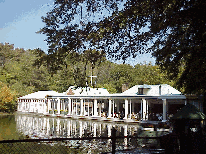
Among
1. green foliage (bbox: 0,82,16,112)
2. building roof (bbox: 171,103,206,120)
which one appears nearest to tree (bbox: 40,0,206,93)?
building roof (bbox: 171,103,206,120)

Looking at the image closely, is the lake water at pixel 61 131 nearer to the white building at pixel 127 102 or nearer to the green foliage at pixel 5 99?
the white building at pixel 127 102

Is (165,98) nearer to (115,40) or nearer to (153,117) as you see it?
(153,117)

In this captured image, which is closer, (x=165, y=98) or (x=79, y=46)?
(x=79, y=46)

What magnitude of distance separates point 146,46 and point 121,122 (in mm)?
21620

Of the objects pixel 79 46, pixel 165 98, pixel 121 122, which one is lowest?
pixel 121 122

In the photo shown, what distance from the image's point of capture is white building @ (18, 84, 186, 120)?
31.0 metres

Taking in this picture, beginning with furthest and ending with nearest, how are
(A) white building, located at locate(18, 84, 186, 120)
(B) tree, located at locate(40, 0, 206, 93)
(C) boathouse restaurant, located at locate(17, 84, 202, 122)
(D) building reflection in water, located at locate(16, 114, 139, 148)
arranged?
1. (A) white building, located at locate(18, 84, 186, 120)
2. (C) boathouse restaurant, located at locate(17, 84, 202, 122)
3. (D) building reflection in water, located at locate(16, 114, 139, 148)
4. (B) tree, located at locate(40, 0, 206, 93)

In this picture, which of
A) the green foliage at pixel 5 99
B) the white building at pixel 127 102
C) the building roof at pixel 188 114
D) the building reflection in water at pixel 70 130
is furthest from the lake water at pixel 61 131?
the green foliage at pixel 5 99

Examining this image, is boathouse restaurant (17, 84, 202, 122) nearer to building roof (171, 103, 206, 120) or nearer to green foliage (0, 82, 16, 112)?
green foliage (0, 82, 16, 112)

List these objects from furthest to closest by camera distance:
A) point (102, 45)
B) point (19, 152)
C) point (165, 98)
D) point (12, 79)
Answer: point (12, 79), point (165, 98), point (19, 152), point (102, 45)

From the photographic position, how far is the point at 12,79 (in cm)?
6069

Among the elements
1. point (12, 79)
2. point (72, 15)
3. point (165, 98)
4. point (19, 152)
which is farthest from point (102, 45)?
point (12, 79)

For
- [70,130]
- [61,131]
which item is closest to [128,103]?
[70,130]

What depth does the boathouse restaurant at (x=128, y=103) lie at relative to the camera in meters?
30.7
